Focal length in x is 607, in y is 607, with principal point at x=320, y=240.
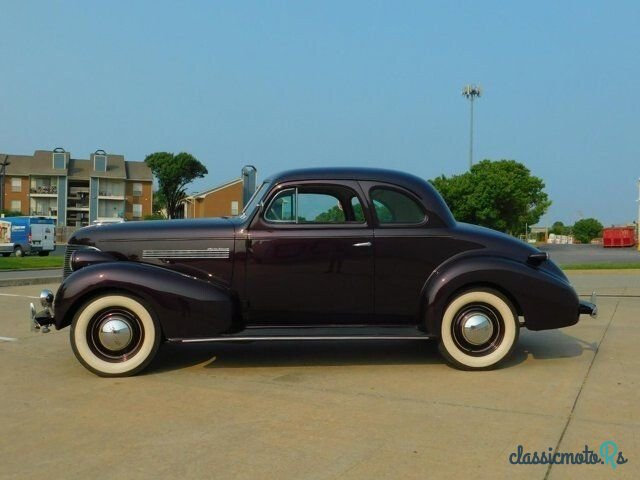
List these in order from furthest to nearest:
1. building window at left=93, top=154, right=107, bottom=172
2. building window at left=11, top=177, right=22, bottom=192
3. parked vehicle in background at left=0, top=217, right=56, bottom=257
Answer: building window at left=93, top=154, right=107, bottom=172, building window at left=11, top=177, right=22, bottom=192, parked vehicle in background at left=0, top=217, right=56, bottom=257

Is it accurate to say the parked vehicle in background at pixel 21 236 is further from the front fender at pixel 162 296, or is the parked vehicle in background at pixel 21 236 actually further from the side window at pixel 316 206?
the side window at pixel 316 206

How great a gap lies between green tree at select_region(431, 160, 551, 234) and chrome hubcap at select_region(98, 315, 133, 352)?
46.4 meters

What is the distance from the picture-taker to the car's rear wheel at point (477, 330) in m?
5.35

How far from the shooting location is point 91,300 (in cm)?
524

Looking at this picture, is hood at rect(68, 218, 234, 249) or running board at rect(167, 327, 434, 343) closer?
running board at rect(167, 327, 434, 343)

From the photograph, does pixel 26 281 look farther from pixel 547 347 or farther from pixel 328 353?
pixel 547 347

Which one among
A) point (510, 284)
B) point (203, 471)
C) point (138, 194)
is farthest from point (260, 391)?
point (138, 194)

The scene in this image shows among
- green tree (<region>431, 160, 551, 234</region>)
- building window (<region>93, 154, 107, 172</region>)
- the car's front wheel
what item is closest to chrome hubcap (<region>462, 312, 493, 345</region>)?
the car's front wheel

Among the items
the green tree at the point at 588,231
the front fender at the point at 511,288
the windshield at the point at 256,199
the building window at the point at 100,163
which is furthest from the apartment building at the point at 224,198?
the green tree at the point at 588,231

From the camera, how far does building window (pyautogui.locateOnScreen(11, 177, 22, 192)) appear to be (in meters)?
69.7

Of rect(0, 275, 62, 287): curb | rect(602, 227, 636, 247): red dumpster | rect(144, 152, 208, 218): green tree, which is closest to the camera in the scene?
rect(0, 275, 62, 287): curb

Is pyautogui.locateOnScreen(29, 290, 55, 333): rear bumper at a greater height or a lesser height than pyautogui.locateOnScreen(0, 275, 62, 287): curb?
greater

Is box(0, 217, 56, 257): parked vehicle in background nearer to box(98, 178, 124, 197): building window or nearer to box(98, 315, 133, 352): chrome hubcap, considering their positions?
box(98, 315, 133, 352): chrome hubcap

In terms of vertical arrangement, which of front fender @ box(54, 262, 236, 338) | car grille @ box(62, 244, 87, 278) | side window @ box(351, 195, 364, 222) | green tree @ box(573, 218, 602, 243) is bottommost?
front fender @ box(54, 262, 236, 338)
